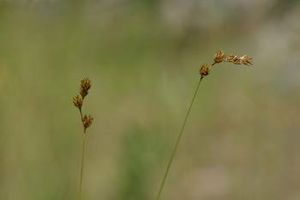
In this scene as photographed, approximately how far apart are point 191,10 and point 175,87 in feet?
3.31

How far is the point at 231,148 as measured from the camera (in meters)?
3.75

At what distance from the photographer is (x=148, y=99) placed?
3.96 meters

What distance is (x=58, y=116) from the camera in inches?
116

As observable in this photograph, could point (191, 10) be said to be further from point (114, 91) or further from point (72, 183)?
point (72, 183)

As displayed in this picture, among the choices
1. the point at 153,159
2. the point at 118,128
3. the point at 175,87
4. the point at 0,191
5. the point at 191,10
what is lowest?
the point at 0,191

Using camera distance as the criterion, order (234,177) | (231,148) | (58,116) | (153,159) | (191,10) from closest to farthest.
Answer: (153,159)
(58,116)
(234,177)
(231,148)
(191,10)

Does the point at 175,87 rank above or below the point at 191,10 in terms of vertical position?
below

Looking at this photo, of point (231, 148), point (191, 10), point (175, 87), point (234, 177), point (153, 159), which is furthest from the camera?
point (191, 10)

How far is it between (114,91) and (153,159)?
1846 millimetres

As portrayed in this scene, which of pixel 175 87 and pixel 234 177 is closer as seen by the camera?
pixel 234 177

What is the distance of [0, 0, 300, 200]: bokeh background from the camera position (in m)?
2.53

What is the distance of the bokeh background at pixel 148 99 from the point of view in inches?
99.7

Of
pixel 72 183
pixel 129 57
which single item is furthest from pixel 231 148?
pixel 72 183

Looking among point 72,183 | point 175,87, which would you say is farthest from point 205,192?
point 72,183
